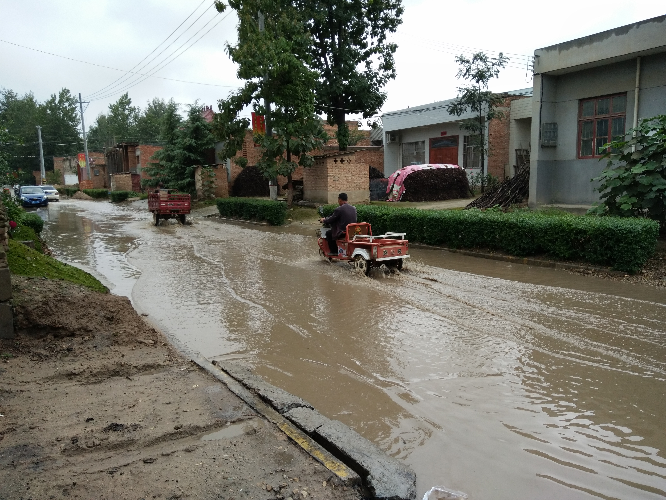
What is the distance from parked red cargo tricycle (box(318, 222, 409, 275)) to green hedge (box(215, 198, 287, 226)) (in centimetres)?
1083

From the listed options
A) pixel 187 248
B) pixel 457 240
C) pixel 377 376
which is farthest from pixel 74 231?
pixel 377 376

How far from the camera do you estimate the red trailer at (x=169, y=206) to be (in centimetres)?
2327

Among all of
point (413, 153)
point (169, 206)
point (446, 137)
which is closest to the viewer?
point (169, 206)

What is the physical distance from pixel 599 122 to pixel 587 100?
2.90 feet

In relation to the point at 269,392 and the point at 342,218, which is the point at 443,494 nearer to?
the point at 269,392

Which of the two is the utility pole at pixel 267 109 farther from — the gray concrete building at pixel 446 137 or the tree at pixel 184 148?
the tree at pixel 184 148

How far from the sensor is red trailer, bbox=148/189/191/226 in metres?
23.3

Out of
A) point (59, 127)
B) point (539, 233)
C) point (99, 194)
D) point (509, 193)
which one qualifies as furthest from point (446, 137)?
point (59, 127)

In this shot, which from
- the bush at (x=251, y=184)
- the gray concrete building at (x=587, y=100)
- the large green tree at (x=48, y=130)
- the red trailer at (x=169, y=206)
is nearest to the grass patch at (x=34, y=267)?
the gray concrete building at (x=587, y=100)

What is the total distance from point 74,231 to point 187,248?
28.4ft

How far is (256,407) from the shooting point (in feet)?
13.7

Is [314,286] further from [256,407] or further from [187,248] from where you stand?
[187,248]

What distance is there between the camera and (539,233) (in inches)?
436

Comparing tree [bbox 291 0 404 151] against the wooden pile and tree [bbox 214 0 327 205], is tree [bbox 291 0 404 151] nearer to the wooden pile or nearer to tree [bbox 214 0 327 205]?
tree [bbox 214 0 327 205]
